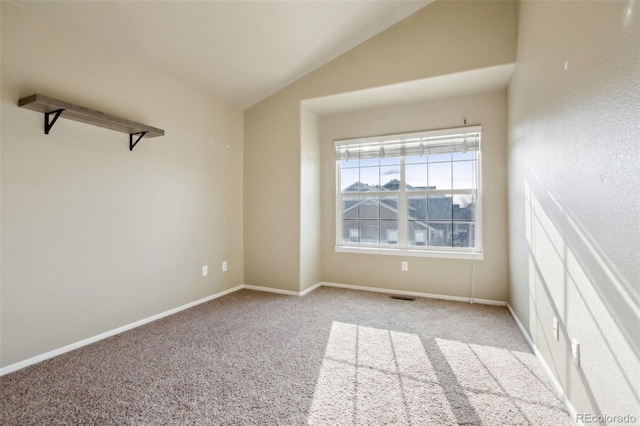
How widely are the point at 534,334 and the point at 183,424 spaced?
8.29ft

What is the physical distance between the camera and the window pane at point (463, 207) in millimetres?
3830

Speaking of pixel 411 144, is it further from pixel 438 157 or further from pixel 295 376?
pixel 295 376

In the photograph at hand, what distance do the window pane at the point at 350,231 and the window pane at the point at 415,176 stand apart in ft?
3.01

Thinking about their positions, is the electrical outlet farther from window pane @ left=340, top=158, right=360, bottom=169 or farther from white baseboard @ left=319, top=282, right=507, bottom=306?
window pane @ left=340, top=158, right=360, bottom=169

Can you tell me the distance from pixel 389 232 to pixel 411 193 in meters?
0.61

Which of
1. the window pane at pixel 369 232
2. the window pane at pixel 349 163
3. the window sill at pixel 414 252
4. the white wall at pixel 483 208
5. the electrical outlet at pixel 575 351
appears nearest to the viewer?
the electrical outlet at pixel 575 351

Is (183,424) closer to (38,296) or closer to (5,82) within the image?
(38,296)

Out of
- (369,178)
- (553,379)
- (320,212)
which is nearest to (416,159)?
(369,178)

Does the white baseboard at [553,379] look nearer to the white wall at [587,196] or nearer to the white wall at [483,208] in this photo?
the white wall at [587,196]

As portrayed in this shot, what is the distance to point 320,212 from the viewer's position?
4.54m

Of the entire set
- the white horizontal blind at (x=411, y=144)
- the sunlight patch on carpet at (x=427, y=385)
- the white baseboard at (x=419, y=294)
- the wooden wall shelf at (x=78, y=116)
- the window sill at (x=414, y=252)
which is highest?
the white horizontal blind at (x=411, y=144)

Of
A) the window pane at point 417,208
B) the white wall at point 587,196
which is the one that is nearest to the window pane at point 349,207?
the window pane at point 417,208

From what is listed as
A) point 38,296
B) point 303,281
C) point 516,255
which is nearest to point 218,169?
point 303,281

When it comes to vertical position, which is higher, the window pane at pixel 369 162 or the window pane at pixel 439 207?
the window pane at pixel 369 162
